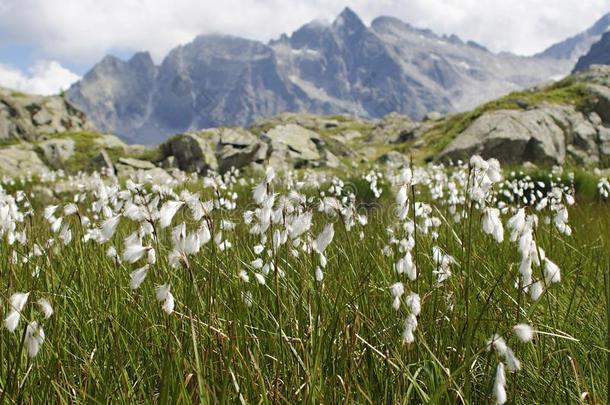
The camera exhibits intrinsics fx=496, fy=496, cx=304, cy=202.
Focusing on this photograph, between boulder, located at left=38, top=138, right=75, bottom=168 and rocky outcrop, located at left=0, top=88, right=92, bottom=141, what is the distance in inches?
281

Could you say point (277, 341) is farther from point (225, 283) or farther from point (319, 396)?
point (225, 283)

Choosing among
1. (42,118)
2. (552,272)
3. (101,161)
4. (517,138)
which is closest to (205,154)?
(101,161)

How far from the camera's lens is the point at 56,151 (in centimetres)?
2888

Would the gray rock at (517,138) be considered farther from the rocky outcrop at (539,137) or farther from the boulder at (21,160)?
the boulder at (21,160)

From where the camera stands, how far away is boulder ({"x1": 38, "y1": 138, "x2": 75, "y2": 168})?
1117 inches

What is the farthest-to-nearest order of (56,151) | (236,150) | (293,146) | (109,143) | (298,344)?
(109,143) → (293,146) → (56,151) → (236,150) → (298,344)

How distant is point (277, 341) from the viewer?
2561 mm

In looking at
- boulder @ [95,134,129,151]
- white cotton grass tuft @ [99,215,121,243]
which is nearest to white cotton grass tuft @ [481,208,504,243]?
white cotton grass tuft @ [99,215,121,243]

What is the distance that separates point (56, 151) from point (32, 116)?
1208 centimetres

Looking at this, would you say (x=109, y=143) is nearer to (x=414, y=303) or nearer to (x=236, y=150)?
(x=236, y=150)

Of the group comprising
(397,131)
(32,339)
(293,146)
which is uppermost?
(32,339)

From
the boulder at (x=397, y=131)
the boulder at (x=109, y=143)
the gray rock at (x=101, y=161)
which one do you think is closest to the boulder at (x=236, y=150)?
the gray rock at (x=101, y=161)

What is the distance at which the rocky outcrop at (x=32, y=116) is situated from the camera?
35.2 metres

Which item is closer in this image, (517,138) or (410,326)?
(410,326)
